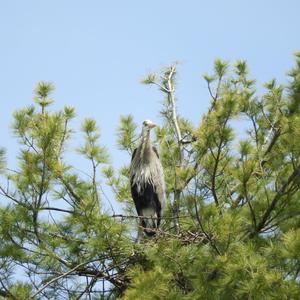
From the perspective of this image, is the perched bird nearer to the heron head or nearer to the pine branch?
the heron head

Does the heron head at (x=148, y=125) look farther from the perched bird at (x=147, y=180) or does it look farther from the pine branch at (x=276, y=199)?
the pine branch at (x=276, y=199)

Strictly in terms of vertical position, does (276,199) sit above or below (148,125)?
below

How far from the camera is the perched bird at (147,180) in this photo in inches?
282

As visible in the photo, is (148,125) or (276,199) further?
(148,125)

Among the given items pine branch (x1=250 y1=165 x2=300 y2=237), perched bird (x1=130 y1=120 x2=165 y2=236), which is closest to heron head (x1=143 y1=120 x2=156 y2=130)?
perched bird (x1=130 y1=120 x2=165 y2=236)

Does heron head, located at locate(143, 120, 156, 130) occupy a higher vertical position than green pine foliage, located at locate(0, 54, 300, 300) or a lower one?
higher

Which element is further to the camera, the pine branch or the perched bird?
the perched bird

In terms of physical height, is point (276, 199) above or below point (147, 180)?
below

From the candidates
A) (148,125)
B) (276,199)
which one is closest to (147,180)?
(148,125)

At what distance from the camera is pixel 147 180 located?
718 cm

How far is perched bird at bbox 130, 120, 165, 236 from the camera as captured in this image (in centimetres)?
717

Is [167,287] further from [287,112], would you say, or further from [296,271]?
[287,112]

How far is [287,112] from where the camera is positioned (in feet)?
19.5

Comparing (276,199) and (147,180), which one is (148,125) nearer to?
(147,180)
